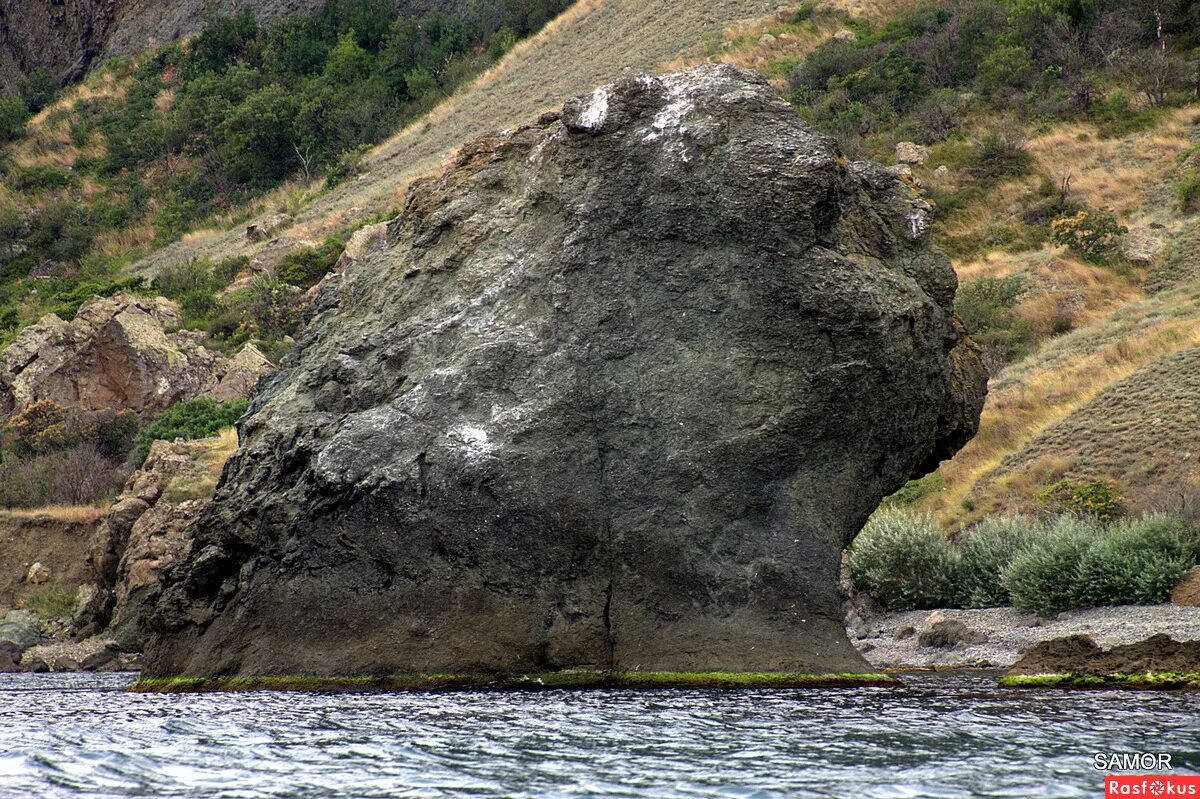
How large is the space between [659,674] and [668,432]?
258cm

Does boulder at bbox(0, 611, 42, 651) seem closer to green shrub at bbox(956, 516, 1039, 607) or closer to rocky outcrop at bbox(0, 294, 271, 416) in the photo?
rocky outcrop at bbox(0, 294, 271, 416)

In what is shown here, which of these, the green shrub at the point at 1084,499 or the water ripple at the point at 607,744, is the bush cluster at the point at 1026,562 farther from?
the water ripple at the point at 607,744

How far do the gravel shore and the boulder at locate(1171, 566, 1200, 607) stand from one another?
0.34m

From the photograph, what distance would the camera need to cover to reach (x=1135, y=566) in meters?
17.8

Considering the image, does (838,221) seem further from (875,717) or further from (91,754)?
(91,754)

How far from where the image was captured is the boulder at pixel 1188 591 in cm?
1700

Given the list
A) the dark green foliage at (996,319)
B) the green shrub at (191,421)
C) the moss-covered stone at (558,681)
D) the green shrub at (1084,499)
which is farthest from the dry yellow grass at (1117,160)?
the moss-covered stone at (558,681)

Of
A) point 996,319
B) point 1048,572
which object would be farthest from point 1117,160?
point 1048,572

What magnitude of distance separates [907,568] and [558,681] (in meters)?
10.5

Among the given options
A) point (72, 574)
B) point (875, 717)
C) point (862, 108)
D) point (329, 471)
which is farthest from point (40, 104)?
point (875, 717)

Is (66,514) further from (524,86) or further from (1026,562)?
(524,86)

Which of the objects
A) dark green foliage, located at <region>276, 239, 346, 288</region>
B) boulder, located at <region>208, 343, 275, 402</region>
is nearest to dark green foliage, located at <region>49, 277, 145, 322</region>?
dark green foliage, located at <region>276, 239, 346, 288</region>

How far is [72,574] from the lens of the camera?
28.9 metres

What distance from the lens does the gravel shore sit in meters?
15.4
